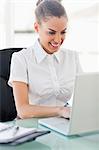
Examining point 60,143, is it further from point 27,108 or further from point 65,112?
point 27,108

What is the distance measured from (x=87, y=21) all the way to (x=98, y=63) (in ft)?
1.96

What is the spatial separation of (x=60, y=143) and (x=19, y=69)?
2.44 ft

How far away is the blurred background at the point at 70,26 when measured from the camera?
3691mm

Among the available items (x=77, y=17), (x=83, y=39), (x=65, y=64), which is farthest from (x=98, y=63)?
(x=65, y=64)

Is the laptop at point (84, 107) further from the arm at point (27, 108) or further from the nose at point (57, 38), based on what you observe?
the nose at point (57, 38)

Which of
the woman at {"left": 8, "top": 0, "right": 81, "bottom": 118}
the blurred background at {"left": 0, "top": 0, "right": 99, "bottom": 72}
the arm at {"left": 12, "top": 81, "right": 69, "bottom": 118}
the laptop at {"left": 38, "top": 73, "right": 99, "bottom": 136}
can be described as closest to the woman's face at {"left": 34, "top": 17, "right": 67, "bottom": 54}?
the woman at {"left": 8, "top": 0, "right": 81, "bottom": 118}

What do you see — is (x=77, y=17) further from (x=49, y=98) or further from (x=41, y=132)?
(x=41, y=132)

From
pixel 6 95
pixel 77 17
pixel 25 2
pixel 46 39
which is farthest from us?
pixel 77 17

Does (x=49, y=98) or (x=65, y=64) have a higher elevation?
(x=65, y=64)

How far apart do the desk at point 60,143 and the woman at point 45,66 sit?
1.43 feet

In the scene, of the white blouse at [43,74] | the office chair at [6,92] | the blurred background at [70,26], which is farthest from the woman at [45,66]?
the blurred background at [70,26]

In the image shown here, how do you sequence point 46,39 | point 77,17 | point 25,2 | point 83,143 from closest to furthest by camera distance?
point 83,143 < point 46,39 < point 25,2 < point 77,17

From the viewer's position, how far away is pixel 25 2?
12.3 ft

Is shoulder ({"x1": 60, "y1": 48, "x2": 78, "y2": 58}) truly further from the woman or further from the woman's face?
the woman's face
